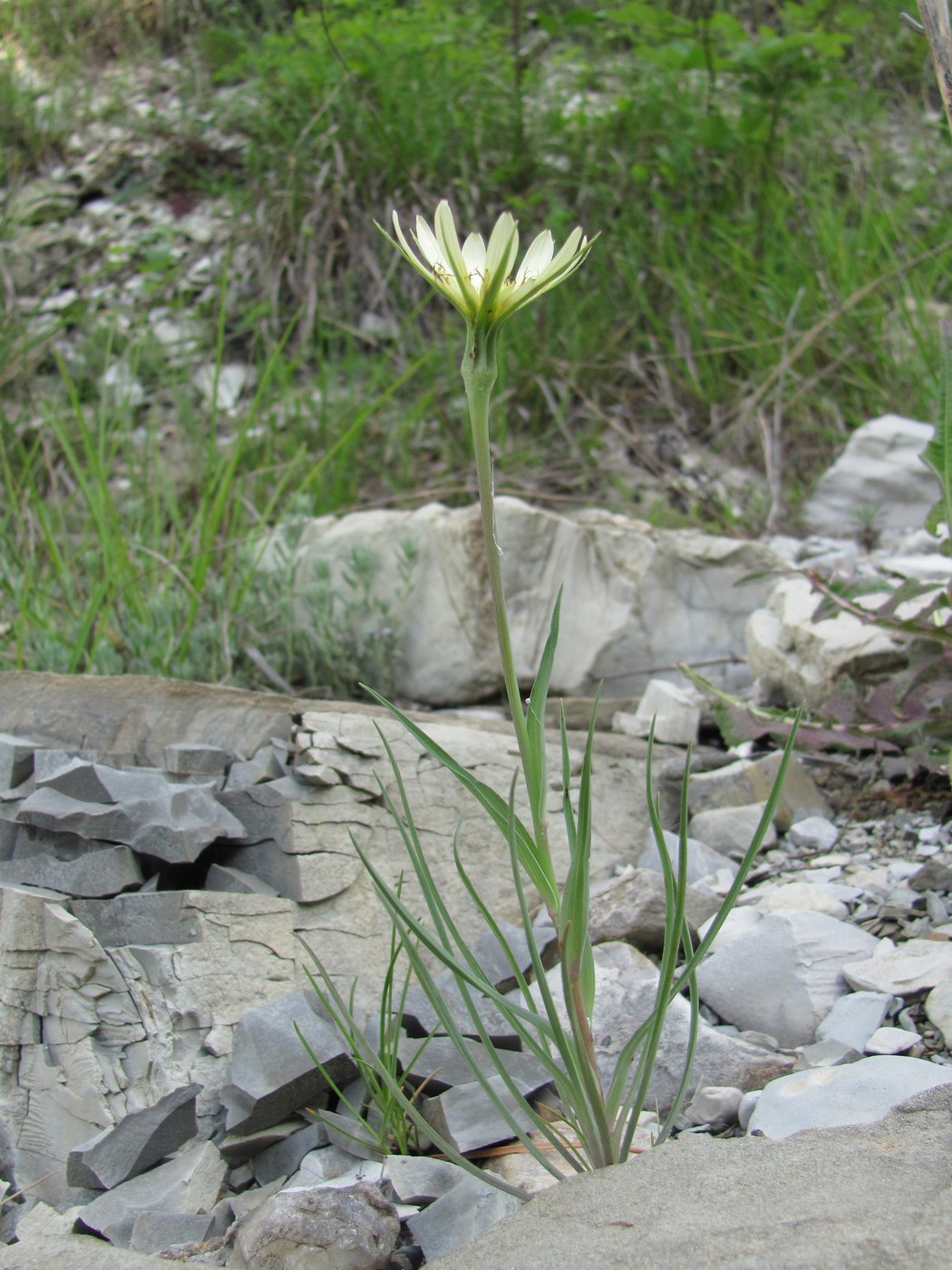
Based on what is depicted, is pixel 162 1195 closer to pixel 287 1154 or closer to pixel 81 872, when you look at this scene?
pixel 287 1154

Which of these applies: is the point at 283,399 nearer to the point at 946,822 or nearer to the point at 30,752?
the point at 30,752

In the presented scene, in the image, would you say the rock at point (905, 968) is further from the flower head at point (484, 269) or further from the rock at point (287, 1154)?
the flower head at point (484, 269)

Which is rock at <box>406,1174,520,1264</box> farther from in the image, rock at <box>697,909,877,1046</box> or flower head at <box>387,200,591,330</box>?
flower head at <box>387,200,591,330</box>

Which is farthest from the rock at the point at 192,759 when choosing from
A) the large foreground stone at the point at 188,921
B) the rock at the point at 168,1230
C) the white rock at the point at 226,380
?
the white rock at the point at 226,380

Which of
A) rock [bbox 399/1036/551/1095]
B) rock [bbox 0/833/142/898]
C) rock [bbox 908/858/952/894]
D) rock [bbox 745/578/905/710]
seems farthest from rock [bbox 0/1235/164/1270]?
rock [bbox 745/578/905/710]

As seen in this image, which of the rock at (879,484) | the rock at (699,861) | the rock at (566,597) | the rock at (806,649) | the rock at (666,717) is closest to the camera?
the rock at (699,861)

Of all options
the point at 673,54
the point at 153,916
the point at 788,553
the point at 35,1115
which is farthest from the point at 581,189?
the point at 35,1115
